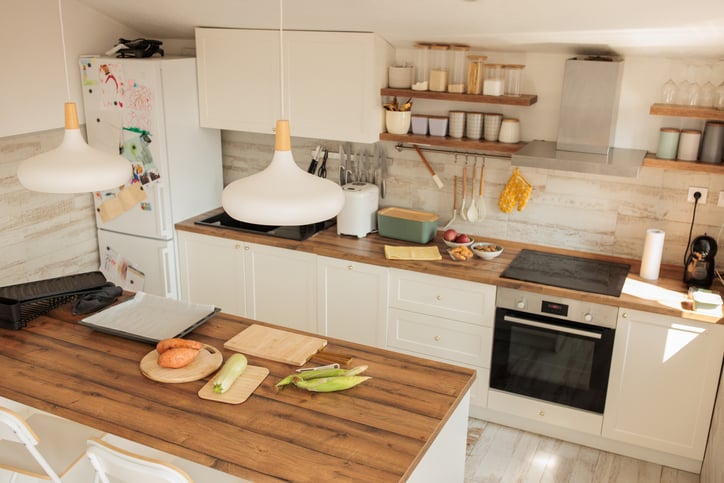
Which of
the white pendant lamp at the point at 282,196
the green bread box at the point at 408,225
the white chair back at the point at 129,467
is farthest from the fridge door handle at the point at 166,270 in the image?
the white pendant lamp at the point at 282,196

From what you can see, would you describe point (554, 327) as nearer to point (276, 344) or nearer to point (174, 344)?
point (276, 344)

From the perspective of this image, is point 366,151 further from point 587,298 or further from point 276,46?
point 587,298

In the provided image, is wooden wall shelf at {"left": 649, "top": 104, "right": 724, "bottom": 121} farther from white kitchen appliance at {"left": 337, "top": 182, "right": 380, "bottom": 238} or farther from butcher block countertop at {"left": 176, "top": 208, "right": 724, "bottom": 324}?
white kitchen appliance at {"left": 337, "top": 182, "right": 380, "bottom": 238}

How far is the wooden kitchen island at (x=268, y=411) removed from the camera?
2215 millimetres

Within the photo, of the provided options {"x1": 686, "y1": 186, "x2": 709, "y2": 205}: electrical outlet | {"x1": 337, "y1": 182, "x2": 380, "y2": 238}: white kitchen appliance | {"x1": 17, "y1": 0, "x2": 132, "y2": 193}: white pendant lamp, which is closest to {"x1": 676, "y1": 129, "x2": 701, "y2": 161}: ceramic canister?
{"x1": 686, "y1": 186, "x2": 709, "y2": 205}: electrical outlet

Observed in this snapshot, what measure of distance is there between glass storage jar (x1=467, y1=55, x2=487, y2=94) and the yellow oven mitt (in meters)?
0.57

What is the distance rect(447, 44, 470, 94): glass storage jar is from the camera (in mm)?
4062

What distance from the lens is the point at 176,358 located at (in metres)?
2.69

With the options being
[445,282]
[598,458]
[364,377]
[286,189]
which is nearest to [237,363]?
[364,377]

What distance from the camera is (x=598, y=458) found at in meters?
3.81

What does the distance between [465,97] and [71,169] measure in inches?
93.2

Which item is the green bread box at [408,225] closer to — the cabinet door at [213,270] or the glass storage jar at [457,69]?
the glass storage jar at [457,69]

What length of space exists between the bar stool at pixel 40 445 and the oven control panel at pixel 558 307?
7.07ft

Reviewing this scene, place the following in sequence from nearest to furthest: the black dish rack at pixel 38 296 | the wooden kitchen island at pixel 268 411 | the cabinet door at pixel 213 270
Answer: the wooden kitchen island at pixel 268 411 < the black dish rack at pixel 38 296 < the cabinet door at pixel 213 270
